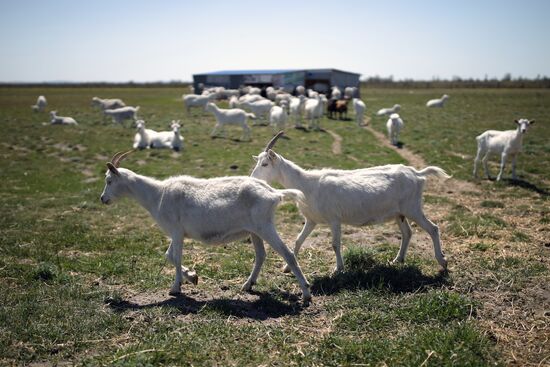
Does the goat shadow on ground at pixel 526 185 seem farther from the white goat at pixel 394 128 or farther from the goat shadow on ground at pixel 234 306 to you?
the goat shadow on ground at pixel 234 306

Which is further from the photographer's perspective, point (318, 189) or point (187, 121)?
point (187, 121)

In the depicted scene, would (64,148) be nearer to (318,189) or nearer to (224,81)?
(318,189)

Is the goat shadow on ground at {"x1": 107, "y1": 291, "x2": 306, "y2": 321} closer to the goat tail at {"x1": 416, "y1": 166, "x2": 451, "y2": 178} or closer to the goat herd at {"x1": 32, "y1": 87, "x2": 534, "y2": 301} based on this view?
the goat herd at {"x1": 32, "y1": 87, "x2": 534, "y2": 301}

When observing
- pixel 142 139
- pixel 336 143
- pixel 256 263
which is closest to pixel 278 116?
pixel 336 143

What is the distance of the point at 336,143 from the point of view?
22.7 metres

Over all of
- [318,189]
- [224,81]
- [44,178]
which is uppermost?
[224,81]

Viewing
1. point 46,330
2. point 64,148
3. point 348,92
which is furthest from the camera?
point 348,92

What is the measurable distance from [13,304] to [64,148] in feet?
57.3

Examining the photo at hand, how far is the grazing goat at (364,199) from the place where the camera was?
7.49 meters

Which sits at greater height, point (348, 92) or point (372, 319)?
point (348, 92)

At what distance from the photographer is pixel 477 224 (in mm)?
9609

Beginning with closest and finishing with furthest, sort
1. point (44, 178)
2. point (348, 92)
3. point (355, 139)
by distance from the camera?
point (44, 178), point (355, 139), point (348, 92)

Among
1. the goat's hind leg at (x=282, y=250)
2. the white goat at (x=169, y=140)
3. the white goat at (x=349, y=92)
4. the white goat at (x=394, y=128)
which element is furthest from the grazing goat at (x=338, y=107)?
the goat's hind leg at (x=282, y=250)

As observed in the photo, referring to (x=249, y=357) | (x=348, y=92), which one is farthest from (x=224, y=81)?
(x=249, y=357)
